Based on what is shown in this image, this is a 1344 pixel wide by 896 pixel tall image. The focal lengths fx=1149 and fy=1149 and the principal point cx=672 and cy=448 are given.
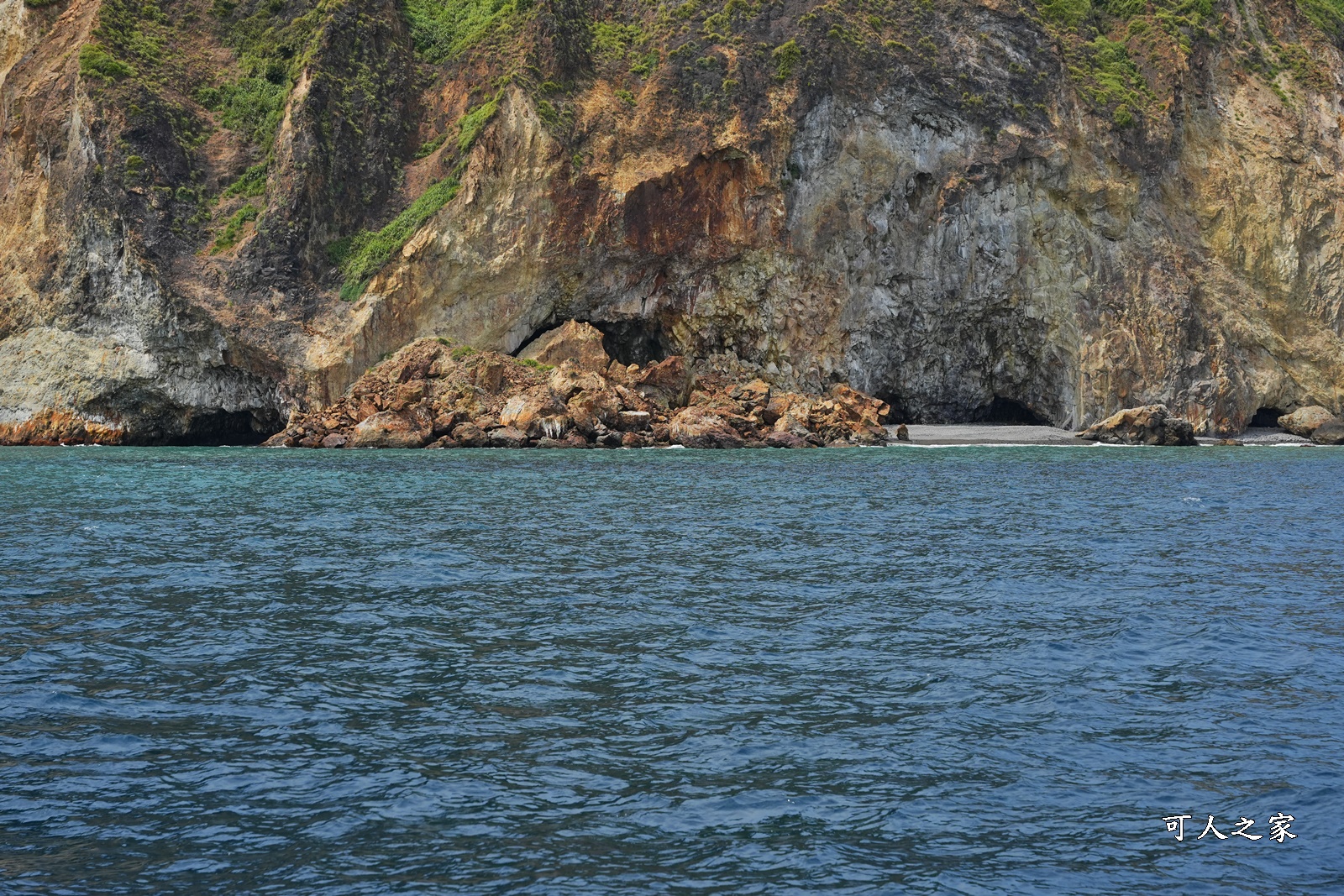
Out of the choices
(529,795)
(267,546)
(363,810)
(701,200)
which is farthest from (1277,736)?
(701,200)

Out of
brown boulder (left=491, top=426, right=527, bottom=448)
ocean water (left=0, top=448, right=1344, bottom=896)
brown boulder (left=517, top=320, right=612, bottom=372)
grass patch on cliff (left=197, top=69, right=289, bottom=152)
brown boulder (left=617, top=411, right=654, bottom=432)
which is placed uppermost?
grass patch on cliff (left=197, top=69, right=289, bottom=152)

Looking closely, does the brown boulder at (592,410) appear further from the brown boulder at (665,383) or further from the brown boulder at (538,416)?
the brown boulder at (665,383)

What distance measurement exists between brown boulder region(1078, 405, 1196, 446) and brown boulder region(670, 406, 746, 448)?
19601 mm

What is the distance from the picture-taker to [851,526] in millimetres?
24828

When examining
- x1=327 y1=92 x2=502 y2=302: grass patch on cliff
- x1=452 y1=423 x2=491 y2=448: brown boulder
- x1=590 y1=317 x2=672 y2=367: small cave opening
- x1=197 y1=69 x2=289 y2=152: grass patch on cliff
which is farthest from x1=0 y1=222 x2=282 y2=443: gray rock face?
x1=590 y1=317 x2=672 y2=367: small cave opening

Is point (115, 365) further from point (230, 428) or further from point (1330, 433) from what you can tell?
point (1330, 433)

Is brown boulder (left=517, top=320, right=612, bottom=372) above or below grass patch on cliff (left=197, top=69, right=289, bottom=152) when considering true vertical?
below

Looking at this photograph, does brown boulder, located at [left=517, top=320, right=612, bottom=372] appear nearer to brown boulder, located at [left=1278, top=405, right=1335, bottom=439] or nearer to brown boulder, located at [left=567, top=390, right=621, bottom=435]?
brown boulder, located at [left=567, top=390, right=621, bottom=435]

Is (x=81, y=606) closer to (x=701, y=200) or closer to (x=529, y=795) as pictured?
(x=529, y=795)

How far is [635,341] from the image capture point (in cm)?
6606

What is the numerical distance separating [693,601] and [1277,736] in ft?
26.5

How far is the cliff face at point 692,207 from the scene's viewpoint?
2350 inches

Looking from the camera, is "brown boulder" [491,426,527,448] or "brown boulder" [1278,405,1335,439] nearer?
"brown boulder" [491,426,527,448]

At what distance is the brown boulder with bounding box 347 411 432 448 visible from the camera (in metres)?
51.9
